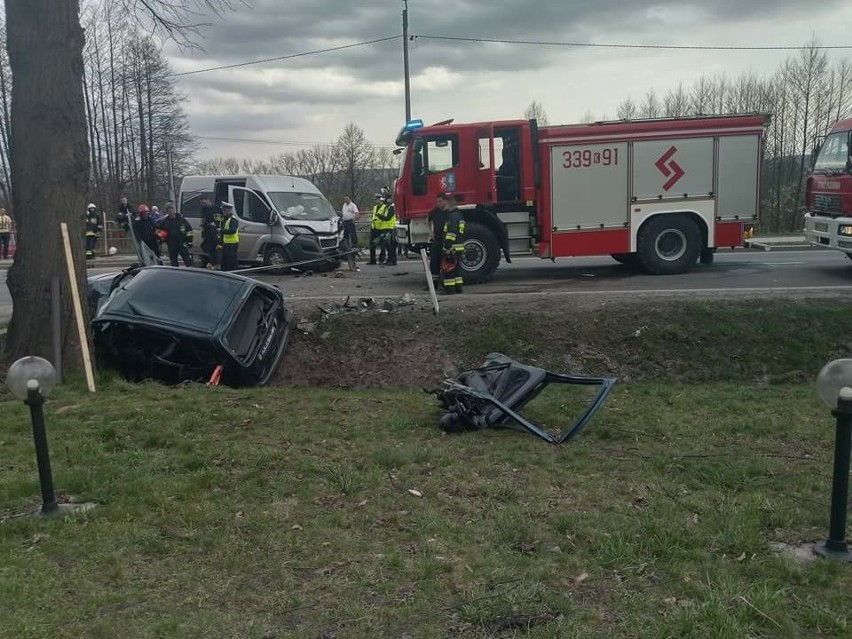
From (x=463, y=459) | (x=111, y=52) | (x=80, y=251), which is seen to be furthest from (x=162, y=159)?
(x=463, y=459)

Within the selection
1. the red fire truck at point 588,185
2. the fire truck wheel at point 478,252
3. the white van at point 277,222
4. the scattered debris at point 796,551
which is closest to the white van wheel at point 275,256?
the white van at point 277,222

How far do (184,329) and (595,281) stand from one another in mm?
8212

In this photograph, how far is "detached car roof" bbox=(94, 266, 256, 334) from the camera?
288 inches

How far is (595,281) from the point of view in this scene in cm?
1312

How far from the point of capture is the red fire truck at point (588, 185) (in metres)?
12.7

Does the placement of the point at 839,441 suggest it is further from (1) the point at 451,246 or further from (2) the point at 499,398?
(1) the point at 451,246

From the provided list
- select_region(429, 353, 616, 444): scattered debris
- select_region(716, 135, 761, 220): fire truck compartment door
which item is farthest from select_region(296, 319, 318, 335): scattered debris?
select_region(716, 135, 761, 220): fire truck compartment door

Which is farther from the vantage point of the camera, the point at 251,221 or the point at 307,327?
the point at 251,221

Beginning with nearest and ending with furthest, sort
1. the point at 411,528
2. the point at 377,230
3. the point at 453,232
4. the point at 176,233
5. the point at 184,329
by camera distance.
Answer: the point at 411,528 < the point at 184,329 < the point at 453,232 < the point at 176,233 < the point at 377,230

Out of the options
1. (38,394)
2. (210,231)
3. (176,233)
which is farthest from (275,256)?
(38,394)

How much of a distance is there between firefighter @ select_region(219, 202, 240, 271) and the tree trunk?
7204mm

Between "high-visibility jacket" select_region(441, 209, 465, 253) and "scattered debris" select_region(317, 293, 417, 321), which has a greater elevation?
"high-visibility jacket" select_region(441, 209, 465, 253)

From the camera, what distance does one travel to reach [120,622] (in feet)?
9.62

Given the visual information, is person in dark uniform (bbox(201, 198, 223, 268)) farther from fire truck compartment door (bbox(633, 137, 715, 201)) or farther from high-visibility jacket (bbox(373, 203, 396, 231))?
fire truck compartment door (bbox(633, 137, 715, 201))
